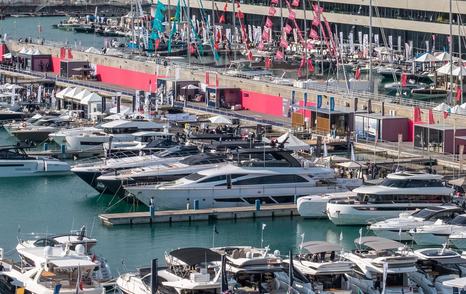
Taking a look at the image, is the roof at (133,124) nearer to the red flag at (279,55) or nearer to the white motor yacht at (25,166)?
the white motor yacht at (25,166)

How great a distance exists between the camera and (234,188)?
152ft

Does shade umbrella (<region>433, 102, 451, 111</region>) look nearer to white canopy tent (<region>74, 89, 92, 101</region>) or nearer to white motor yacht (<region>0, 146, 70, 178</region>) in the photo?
white motor yacht (<region>0, 146, 70, 178</region>)

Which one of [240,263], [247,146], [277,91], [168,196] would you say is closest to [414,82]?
[277,91]

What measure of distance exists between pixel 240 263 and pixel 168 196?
13364 mm

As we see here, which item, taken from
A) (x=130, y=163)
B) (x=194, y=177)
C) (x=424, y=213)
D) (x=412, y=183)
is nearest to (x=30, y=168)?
(x=130, y=163)

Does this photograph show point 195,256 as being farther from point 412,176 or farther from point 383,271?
point 412,176

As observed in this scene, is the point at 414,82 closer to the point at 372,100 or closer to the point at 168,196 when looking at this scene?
the point at 372,100

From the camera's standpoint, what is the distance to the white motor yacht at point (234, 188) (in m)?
46.2

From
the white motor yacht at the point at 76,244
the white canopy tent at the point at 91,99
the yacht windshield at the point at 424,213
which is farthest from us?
the white canopy tent at the point at 91,99

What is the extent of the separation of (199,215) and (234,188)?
5.73 ft

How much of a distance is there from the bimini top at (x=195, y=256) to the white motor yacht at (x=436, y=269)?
4.07 metres

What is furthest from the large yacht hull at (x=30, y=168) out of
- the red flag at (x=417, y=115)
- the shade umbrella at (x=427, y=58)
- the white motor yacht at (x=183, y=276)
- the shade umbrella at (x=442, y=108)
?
the shade umbrella at (x=427, y=58)

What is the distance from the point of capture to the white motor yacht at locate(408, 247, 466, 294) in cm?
3370

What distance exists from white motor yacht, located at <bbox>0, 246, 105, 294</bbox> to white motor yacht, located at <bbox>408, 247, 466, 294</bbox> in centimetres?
658
